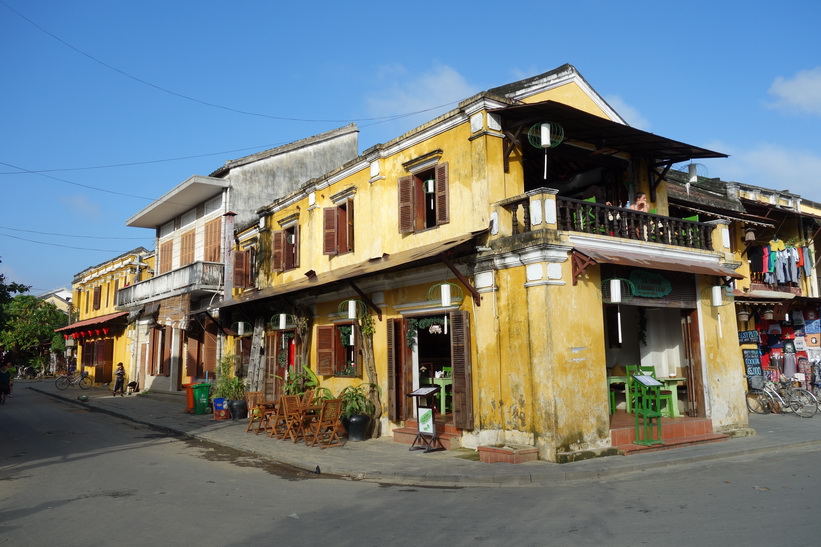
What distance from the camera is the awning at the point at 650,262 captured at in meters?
10.3

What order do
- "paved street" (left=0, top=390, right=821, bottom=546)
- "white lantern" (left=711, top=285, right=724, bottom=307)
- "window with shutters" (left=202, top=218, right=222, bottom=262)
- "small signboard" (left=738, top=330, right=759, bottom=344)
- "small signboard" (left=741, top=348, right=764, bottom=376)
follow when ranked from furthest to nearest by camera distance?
"window with shutters" (left=202, top=218, right=222, bottom=262) → "small signboard" (left=738, top=330, right=759, bottom=344) → "small signboard" (left=741, top=348, right=764, bottom=376) → "white lantern" (left=711, top=285, right=724, bottom=307) → "paved street" (left=0, top=390, right=821, bottom=546)

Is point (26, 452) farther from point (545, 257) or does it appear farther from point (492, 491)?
point (545, 257)

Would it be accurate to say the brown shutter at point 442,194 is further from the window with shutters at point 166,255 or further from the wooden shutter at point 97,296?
the wooden shutter at point 97,296

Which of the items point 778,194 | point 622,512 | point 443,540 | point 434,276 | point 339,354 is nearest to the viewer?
point 443,540

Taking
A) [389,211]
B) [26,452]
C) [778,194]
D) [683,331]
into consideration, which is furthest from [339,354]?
[778,194]

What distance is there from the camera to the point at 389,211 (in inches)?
558

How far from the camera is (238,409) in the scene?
17.3 m

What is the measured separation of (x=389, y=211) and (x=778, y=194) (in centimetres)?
1459

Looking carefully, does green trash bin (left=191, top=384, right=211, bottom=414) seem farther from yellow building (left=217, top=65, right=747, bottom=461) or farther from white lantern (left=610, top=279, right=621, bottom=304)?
white lantern (left=610, top=279, right=621, bottom=304)

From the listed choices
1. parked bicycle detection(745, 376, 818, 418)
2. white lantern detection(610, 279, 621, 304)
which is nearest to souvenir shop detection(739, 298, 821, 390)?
parked bicycle detection(745, 376, 818, 418)

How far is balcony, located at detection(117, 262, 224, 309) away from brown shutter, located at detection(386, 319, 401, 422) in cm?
1007

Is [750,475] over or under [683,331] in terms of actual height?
under

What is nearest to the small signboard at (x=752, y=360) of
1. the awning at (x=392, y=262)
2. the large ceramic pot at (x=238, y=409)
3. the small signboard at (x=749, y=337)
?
the small signboard at (x=749, y=337)

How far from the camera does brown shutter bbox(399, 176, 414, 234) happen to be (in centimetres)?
1330
